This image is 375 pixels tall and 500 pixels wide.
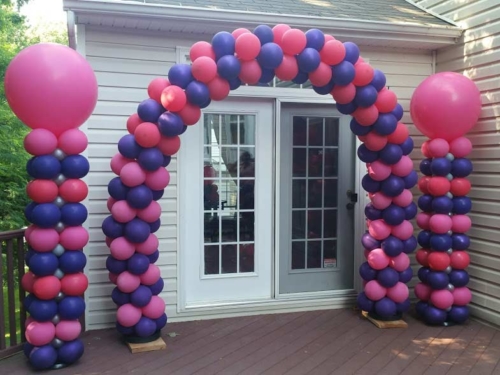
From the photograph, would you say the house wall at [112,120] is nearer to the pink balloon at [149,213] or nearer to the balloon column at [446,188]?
the pink balloon at [149,213]

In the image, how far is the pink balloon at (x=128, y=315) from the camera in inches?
145

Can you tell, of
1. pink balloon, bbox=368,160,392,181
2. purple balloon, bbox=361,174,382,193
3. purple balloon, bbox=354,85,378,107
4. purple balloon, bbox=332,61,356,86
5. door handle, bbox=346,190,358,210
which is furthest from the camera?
door handle, bbox=346,190,358,210

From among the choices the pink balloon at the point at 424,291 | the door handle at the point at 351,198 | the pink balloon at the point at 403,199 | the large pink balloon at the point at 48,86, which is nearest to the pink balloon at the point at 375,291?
the pink balloon at the point at 424,291

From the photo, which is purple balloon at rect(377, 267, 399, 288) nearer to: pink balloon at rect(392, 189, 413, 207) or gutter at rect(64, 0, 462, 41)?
Answer: pink balloon at rect(392, 189, 413, 207)

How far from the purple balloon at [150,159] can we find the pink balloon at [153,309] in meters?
1.04

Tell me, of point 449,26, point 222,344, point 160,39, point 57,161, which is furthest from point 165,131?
point 449,26

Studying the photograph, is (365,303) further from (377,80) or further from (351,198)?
(377,80)

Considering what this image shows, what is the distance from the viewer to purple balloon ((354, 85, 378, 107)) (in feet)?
12.3

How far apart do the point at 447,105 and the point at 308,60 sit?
138cm

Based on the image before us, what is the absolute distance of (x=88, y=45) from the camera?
411cm

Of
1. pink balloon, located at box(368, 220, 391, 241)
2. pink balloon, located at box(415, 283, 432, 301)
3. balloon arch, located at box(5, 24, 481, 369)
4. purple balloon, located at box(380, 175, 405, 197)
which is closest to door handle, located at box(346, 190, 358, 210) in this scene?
balloon arch, located at box(5, 24, 481, 369)

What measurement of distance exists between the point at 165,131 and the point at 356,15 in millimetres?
2430

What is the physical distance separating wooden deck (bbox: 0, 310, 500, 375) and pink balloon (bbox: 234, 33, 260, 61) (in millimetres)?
2226

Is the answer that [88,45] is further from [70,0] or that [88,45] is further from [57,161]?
[57,161]
